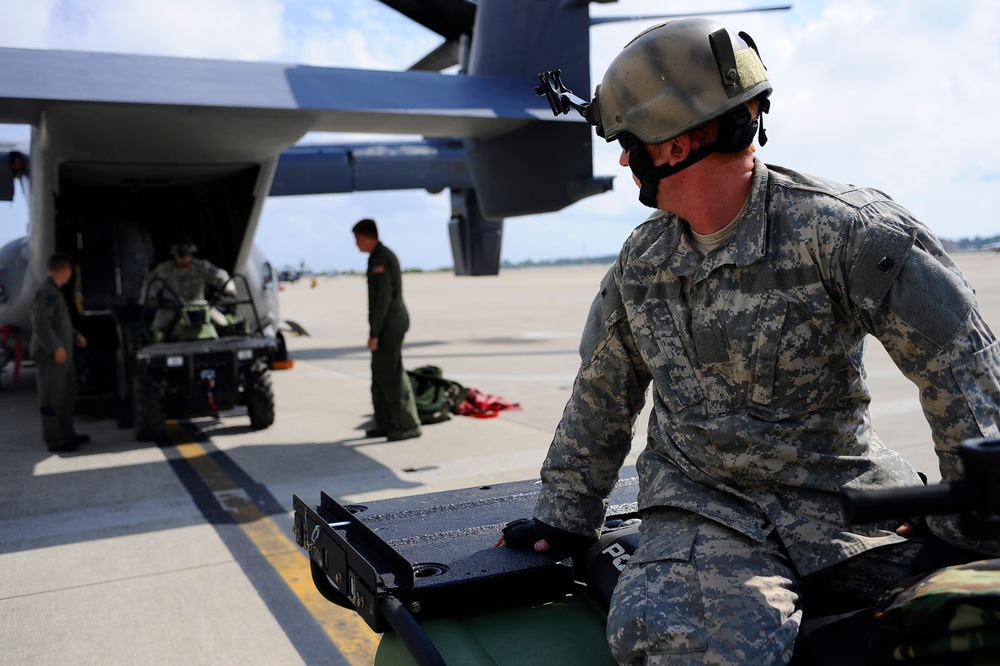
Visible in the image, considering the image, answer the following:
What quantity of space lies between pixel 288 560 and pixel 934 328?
369cm

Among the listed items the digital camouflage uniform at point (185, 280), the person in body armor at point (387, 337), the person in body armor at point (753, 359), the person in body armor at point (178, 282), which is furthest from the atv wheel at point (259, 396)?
the person in body armor at point (753, 359)

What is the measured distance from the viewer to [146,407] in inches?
313

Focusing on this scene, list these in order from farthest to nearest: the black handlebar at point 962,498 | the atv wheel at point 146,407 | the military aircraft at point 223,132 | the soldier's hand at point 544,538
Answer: the atv wheel at point 146,407 → the military aircraft at point 223,132 → the soldier's hand at point 544,538 → the black handlebar at point 962,498

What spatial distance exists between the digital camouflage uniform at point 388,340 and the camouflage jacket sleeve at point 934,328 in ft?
19.9

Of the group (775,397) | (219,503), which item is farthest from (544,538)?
(219,503)

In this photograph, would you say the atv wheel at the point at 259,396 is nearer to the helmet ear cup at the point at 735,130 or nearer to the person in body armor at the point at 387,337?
the person in body armor at the point at 387,337

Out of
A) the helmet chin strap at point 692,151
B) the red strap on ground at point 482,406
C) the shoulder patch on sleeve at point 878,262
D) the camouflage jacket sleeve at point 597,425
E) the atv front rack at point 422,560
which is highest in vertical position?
the helmet chin strap at point 692,151

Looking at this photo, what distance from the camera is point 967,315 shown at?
1850 millimetres

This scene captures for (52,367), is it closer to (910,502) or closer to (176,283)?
(176,283)

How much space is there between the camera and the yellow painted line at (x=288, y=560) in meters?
3.68

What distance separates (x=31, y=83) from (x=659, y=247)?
4956mm

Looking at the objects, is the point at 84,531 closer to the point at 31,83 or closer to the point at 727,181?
the point at 31,83

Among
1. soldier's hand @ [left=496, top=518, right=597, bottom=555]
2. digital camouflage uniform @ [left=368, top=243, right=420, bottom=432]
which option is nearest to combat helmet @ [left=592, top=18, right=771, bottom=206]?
soldier's hand @ [left=496, top=518, right=597, bottom=555]

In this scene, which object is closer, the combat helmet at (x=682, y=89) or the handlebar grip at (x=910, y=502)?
the handlebar grip at (x=910, y=502)
